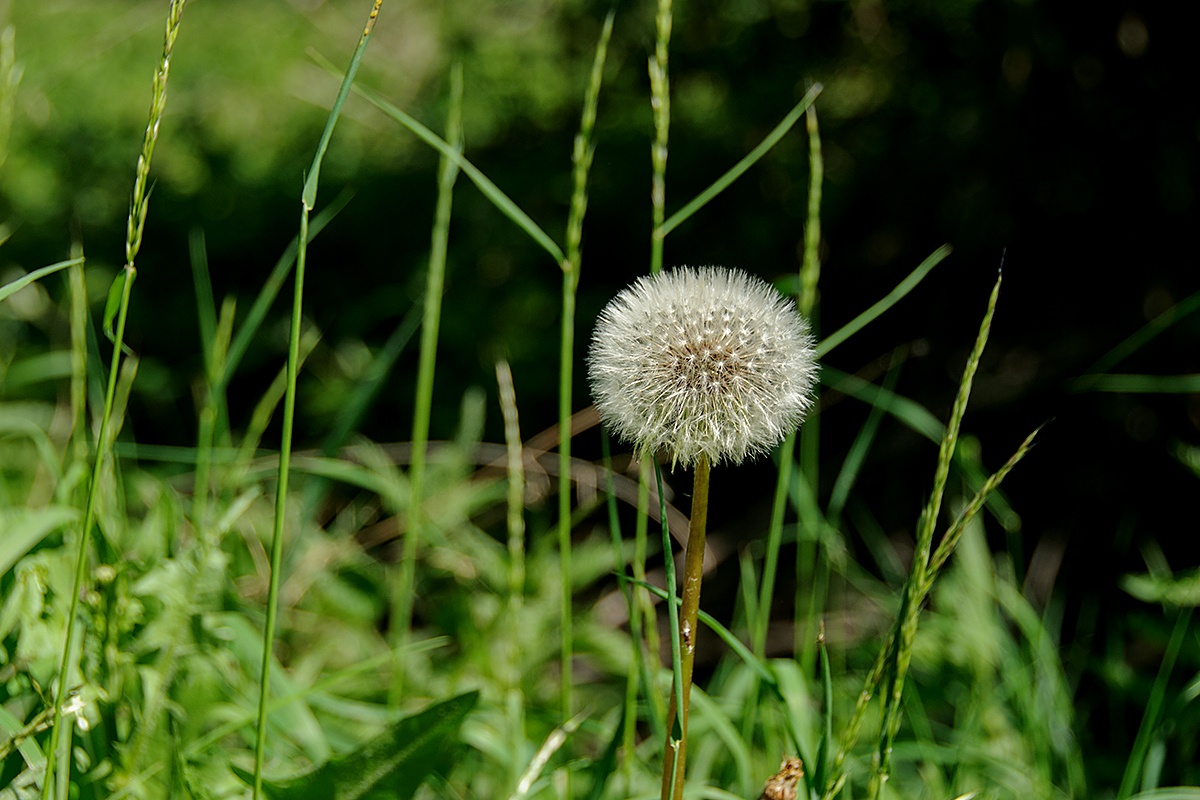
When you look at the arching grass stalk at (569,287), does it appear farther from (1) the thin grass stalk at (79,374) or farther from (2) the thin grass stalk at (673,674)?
(1) the thin grass stalk at (79,374)

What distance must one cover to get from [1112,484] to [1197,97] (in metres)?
1.00

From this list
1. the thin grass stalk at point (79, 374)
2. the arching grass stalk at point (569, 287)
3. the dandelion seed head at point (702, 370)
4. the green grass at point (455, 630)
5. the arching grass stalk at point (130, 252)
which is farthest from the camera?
the thin grass stalk at point (79, 374)

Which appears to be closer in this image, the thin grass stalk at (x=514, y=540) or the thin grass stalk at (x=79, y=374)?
the thin grass stalk at (x=514, y=540)

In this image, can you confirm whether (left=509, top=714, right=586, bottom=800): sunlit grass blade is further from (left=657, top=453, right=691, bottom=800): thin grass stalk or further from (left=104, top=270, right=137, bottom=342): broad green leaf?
(left=104, top=270, right=137, bottom=342): broad green leaf

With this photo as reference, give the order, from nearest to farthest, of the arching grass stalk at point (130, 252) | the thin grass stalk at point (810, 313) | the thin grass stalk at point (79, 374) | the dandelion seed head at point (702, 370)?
the arching grass stalk at point (130, 252) → the dandelion seed head at point (702, 370) → the thin grass stalk at point (810, 313) → the thin grass stalk at point (79, 374)

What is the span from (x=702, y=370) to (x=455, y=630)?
1.47 meters

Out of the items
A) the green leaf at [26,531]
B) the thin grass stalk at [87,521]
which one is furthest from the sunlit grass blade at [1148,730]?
the green leaf at [26,531]

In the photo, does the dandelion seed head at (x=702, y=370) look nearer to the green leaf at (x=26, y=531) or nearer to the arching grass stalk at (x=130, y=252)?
the arching grass stalk at (x=130, y=252)

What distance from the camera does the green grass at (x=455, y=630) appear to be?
3.59 feet

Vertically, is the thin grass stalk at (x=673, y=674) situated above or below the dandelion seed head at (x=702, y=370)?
below

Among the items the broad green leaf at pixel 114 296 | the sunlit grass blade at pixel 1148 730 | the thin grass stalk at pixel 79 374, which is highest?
the broad green leaf at pixel 114 296

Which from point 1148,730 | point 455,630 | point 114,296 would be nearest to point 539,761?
point 114,296

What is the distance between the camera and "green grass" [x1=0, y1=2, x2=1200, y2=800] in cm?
109

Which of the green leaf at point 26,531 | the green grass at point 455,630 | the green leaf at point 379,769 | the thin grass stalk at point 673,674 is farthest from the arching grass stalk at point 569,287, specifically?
the green leaf at point 26,531
